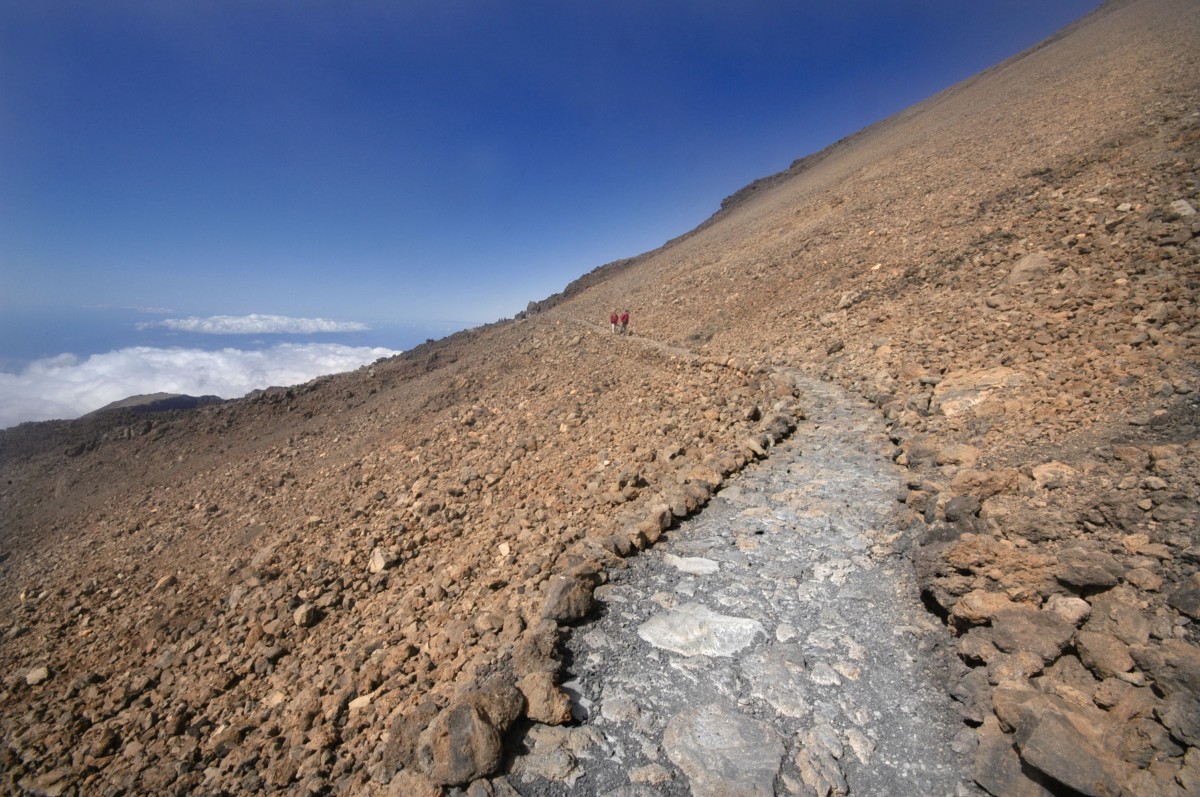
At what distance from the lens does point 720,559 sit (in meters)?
4.58

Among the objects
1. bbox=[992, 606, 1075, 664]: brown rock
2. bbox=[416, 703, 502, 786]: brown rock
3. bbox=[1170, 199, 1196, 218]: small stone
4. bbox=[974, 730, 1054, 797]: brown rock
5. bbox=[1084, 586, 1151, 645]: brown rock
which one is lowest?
bbox=[974, 730, 1054, 797]: brown rock

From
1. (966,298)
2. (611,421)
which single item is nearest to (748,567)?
(611,421)

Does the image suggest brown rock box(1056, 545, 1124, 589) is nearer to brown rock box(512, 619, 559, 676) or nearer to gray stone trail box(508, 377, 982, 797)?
gray stone trail box(508, 377, 982, 797)

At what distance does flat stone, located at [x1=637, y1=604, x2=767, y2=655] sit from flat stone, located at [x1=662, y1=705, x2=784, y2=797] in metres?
0.51

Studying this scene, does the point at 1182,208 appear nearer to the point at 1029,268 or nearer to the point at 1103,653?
the point at 1029,268

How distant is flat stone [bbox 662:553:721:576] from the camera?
4.41 m

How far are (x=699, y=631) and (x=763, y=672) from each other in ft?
1.72

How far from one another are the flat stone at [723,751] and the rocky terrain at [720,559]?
2 centimetres

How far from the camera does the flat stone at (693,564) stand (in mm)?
4414

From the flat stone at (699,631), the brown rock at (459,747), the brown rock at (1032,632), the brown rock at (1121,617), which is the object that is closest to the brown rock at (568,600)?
the flat stone at (699,631)

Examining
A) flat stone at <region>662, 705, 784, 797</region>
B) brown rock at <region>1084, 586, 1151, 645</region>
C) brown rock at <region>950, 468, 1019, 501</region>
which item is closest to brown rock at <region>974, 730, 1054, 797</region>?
brown rock at <region>1084, 586, 1151, 645</region>

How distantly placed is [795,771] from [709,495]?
10.3ft

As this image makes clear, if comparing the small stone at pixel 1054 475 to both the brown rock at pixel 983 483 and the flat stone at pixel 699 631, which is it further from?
the flat stone at pixel 699 631

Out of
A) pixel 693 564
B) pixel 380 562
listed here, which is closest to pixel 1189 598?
pixel 693 564
